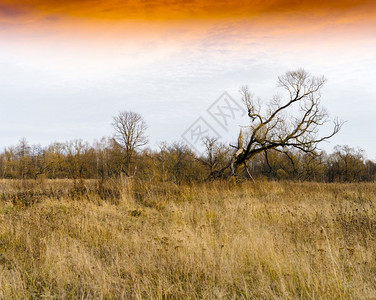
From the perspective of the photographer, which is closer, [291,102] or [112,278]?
[112,278]

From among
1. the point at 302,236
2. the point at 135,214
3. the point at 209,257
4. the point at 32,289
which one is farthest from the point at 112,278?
the point at 135,214

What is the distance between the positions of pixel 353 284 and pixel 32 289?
146 inches

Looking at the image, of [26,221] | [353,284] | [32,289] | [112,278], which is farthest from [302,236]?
[26,221]

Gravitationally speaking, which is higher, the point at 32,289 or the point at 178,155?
the point at 178,155

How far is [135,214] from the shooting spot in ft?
25.9

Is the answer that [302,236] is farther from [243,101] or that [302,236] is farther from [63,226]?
[243,101]

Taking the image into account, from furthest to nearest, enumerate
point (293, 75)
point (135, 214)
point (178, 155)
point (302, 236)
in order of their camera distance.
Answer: point (178, 155), point (293, 75), point (135, 214), point (302, 236)

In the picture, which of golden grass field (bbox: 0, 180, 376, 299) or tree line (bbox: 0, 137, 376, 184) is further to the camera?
tree line (bbox: 0, 137, 376, 184)

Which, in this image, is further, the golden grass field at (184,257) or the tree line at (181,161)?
the tree line at (181,161)

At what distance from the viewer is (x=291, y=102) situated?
1773 centimetres

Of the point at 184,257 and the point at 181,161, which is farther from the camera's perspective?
the point at 181,161

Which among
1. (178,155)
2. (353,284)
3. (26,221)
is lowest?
(353,284)

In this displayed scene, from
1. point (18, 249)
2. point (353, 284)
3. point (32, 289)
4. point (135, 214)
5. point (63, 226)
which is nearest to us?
point (353, 284)

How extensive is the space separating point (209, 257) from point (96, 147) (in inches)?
2623
